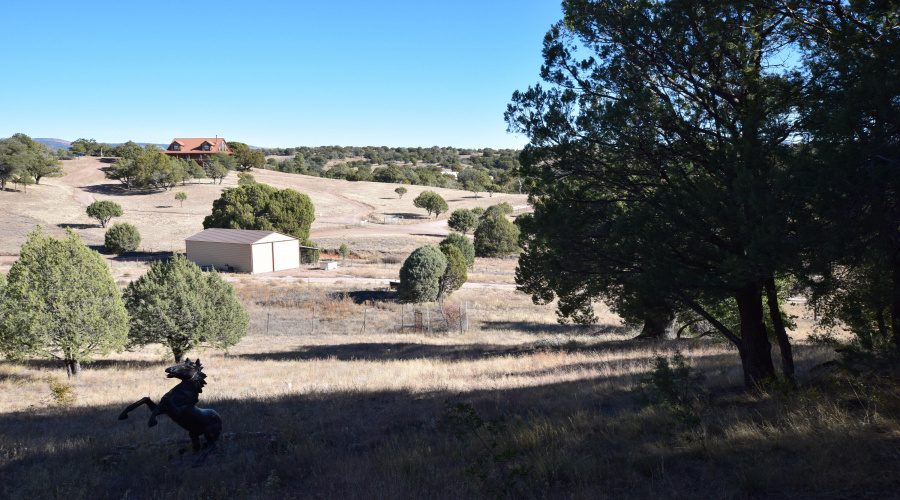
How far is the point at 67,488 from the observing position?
18.3 ft

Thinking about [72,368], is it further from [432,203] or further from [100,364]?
[432,203]

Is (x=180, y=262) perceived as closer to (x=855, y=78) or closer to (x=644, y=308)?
(x=644, y=308)

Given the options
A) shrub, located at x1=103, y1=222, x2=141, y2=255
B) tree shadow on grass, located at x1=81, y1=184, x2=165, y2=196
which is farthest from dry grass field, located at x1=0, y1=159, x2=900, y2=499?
tree shadow on grass, located at x1=81, y1=184, x2=165, y2=196

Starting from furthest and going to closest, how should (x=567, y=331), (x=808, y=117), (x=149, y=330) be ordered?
(x=567, y=331)
(x=149, y=330)
(x=808, y=117)

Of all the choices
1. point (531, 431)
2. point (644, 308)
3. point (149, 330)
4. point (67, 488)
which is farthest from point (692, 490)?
point (149, 330)

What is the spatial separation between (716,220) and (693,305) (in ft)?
4.93

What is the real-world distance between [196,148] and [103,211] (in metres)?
56.3

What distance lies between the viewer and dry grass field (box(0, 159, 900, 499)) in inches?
202

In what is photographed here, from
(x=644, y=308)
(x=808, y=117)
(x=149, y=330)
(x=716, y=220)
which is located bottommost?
(x=149, y=330)

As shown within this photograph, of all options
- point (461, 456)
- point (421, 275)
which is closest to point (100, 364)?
point (461, 456)

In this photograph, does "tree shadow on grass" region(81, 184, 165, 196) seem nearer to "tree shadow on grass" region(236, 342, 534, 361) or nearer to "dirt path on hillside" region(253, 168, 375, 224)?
"dirt path on hillside" region(253, 168, 375, 224)

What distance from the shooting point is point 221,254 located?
49.3m

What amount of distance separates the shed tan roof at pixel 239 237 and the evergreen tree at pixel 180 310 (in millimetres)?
30486

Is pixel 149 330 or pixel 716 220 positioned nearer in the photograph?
pixel 716 220
